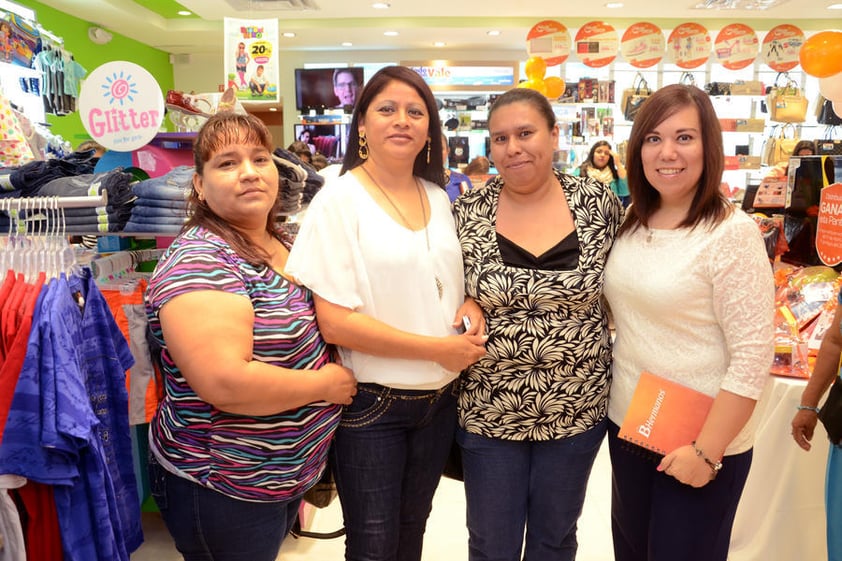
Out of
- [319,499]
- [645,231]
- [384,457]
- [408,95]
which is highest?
[408,95]

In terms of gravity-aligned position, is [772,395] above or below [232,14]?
below

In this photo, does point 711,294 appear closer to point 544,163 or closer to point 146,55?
point 544,163

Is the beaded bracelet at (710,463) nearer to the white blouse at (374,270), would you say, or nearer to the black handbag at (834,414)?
the black handbag at (834,414)

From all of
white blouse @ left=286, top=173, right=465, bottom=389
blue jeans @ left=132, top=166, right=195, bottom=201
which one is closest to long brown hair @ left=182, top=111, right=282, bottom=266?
white blouse @ left=286, top=173, right=465, bottom=389

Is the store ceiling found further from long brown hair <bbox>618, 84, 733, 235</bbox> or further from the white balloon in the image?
long brown hair <bbox>618, 84, 733, 235</bbox>

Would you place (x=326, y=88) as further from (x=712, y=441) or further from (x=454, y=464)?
(x=712, y=441)

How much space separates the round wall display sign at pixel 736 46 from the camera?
7371 millimetres

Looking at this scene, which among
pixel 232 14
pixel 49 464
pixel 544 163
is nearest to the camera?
pixel 49 464

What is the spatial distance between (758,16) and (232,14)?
722 cm

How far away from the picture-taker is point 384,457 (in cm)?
161

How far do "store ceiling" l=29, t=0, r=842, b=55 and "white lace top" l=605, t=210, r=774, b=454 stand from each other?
6.88 metres

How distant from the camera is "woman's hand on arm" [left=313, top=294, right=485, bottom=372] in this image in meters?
1.51

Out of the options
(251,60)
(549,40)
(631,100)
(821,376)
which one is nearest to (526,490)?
(821,376)

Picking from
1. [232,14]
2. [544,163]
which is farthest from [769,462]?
[232,14]
